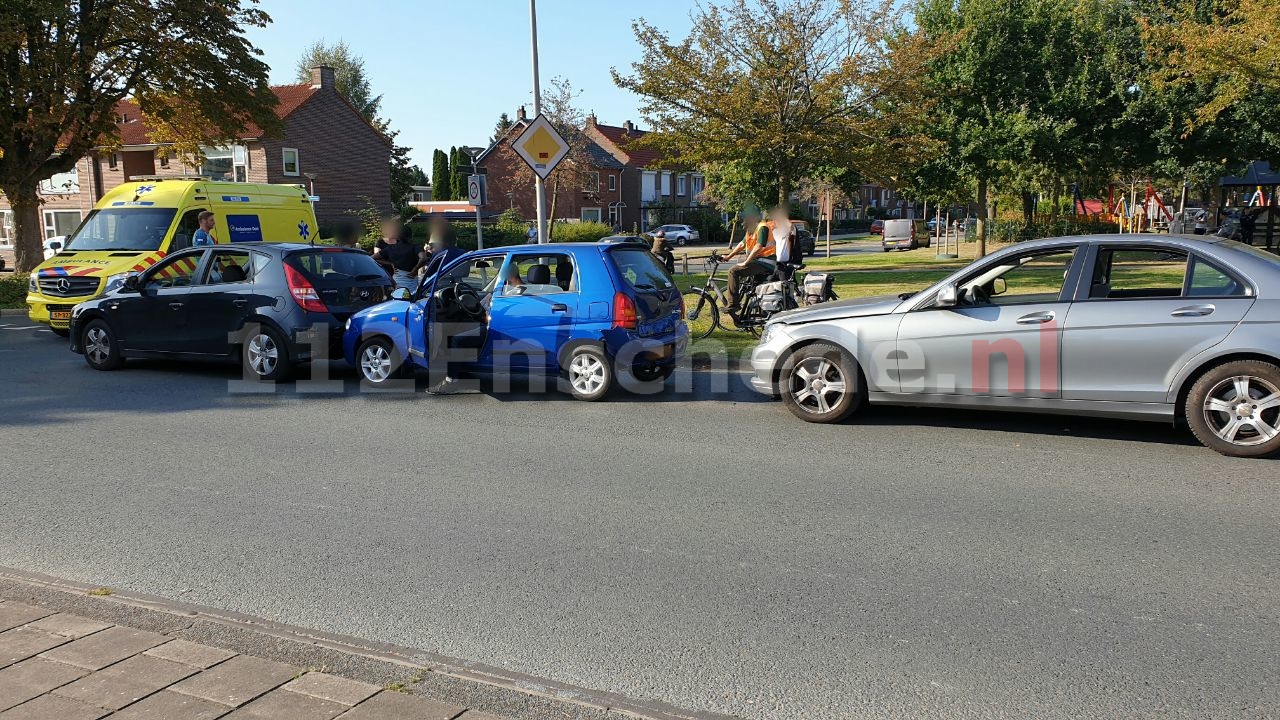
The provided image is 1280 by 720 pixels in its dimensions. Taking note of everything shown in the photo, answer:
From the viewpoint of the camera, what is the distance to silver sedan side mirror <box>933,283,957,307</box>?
7438 millimetres

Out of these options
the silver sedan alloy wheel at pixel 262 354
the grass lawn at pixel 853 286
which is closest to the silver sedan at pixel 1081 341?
the grass lawn at pixel 853 286

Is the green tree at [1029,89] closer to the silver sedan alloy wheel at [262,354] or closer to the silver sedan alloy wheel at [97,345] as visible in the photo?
the silver sedan alloy wheel at [262,354]

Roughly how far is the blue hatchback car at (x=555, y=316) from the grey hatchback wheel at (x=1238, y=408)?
469 centimetres

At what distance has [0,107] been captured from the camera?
21.1 metres

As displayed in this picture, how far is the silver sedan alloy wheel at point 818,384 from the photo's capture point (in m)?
7.96

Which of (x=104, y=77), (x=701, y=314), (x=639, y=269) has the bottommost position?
(x=701, y=314)

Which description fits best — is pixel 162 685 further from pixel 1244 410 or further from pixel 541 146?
pixel 541 146

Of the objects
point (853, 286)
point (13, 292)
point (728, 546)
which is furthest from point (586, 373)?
point (13, 292)

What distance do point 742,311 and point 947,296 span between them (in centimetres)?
584

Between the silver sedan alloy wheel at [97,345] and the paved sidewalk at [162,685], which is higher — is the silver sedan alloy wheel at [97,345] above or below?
above

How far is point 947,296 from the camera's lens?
24.5 feet

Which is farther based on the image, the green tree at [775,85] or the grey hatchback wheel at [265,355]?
the green tree at [775,85]

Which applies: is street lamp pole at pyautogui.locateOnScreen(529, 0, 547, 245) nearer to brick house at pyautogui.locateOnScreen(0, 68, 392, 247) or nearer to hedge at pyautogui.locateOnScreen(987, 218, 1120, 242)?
hedge at pyautogui.locateOnScreen(987, 218, 1120, 242)

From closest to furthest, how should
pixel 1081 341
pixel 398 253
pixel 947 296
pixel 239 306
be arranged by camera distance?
pixel 1081 341 → pixel 947 296 → pixel 239 306 → pixel 398 253
